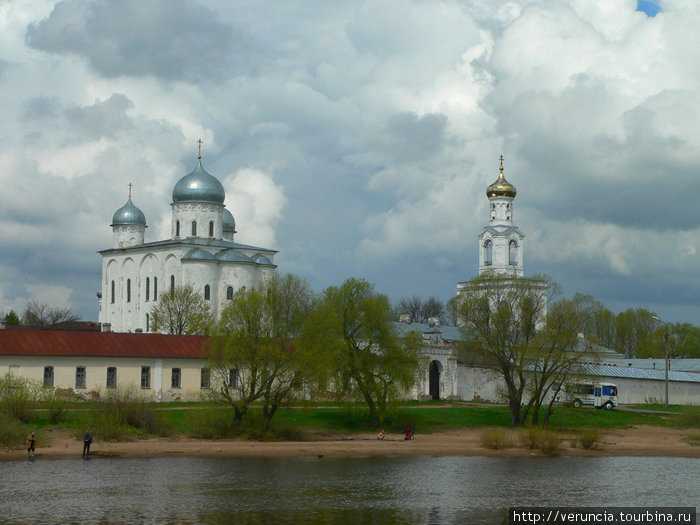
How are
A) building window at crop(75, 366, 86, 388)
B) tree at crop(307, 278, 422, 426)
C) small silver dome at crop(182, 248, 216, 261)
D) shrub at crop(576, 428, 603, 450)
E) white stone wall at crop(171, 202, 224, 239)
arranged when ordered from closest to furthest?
shrub at crop(576, 428, 603, 450) → tree at crop(307, 278, 422, 426) → building window at crop(75, 366, 86, 388) → small silver dome at crop(182, 248, 216, 261) → white stone wall at crop(171, 202, 224, 239)

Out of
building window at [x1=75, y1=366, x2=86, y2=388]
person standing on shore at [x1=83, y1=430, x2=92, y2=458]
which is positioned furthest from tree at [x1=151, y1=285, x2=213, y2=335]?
person standing on shore at [x1=83, y1=430, x2=92, y2=458]

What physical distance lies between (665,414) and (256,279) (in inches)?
1218

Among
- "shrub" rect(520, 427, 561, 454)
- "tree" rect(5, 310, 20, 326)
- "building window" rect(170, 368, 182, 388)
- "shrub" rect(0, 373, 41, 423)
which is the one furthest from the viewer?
"tree" rect(5, 310, 20, 326)

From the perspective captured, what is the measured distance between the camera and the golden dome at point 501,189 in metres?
87.2

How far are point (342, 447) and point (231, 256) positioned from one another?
35.9 metres

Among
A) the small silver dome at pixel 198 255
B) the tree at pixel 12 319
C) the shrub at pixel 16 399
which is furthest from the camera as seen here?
the tree at pixel 12 319

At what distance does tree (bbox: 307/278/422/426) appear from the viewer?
1886 inches

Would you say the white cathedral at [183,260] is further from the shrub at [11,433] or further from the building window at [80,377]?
the shrub at [11,433]

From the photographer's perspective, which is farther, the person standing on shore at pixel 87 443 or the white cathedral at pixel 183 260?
the white cathedral at pixel 183 260

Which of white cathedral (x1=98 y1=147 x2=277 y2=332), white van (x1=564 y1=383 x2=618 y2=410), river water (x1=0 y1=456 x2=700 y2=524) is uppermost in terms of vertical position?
white cathedral (x1=98 y1=147 x2=277 y2=332)

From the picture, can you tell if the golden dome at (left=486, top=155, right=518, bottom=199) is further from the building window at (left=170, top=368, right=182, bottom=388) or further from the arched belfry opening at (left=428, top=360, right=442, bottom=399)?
the building window at (left=170, top=368, right=182, bottom=388)

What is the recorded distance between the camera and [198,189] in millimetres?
77812

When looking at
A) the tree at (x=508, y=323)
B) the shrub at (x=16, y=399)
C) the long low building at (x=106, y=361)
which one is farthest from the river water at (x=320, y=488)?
the long low building at (x=106, y=361)

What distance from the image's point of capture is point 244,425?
43.6 meters
